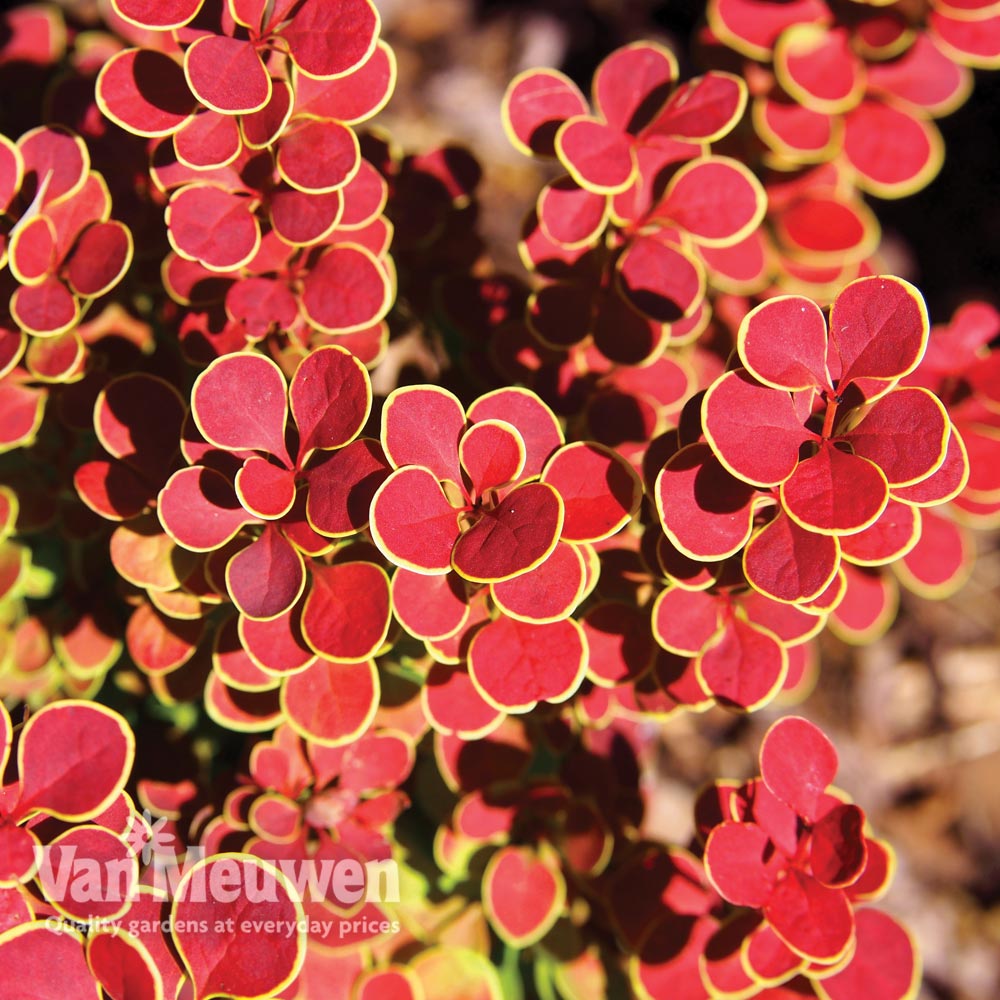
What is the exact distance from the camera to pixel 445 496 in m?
0.72

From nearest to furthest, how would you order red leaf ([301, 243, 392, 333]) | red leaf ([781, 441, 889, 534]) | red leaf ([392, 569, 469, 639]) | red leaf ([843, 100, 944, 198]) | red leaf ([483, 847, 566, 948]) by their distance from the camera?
red leaf ([781, 441, 889, 534])
red leaf ([392, 569, 469, 639])
red leaf ([301, 243, 392, 333])
red leaf ([483, 847, 566, 948])
red leaf ([843, 100, 944, 198])

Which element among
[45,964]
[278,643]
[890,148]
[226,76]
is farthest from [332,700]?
[890,148]

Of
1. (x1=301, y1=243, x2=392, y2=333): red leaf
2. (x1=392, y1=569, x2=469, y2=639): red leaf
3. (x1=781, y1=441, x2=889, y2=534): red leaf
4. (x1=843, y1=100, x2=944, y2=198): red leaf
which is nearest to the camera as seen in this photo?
(x1=781, y1=441, x2=889, y2=534): red leaf

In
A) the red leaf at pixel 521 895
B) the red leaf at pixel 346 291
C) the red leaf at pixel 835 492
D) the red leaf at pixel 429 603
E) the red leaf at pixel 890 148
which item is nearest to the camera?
the red leaf at pixel 835 492

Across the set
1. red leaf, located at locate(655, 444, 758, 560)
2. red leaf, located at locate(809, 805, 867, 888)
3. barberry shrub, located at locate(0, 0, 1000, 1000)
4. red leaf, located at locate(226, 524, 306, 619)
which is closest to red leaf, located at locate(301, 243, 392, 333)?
barberry shrub, located at locate(0, 0, 1000, 1000)

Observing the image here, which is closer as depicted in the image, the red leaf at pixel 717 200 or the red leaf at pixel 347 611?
the red leaf at pixel 347 611

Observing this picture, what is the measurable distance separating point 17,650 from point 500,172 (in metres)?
1.45

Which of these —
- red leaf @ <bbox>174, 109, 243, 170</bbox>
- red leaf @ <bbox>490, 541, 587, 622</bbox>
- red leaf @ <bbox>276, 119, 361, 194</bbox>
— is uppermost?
red leaf @ <bbox>276, 119, 361, 194</bbox>

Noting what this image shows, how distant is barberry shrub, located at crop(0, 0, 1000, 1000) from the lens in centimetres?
70

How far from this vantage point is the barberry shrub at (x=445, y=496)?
0.70 meters

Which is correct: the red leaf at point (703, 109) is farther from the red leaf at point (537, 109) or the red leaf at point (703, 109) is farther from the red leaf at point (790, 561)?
the red leaf at point (790, 561)

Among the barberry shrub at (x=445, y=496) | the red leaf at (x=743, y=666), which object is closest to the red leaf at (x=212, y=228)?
the barberry shrub at (x=445, y=496)

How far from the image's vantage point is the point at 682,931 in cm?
93

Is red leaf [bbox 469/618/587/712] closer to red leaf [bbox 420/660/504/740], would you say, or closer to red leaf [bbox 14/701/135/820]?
red leaf [bbox 420/660/504/740]
